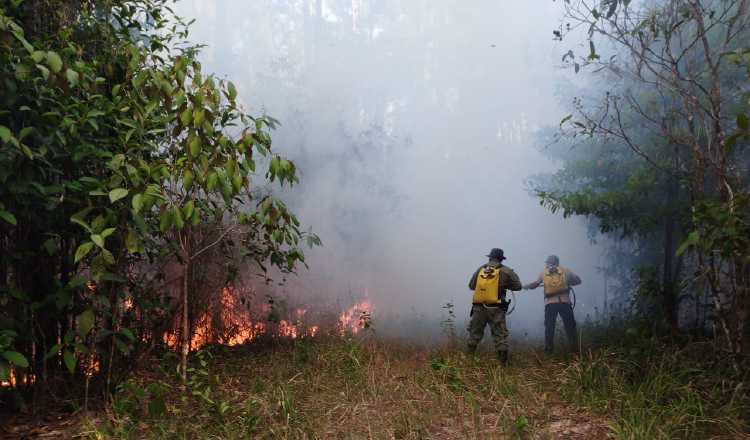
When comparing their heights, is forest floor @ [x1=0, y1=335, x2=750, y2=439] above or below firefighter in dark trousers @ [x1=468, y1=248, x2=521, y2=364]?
below

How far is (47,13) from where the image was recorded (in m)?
4.44

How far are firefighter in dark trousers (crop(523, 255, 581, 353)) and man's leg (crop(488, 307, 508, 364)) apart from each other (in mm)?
1239

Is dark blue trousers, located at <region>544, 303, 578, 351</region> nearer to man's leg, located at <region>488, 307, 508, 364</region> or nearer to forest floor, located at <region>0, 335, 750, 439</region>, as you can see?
man's leg, located at <region>488, 307, 508, 364</region>

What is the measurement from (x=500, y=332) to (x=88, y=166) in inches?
211

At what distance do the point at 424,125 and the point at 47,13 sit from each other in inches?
1310

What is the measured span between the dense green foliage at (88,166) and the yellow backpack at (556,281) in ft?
16.3

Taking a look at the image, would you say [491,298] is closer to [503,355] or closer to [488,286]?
[488,286]

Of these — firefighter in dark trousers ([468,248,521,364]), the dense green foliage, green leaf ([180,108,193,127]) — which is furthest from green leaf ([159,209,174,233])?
firefighter in dark trousers ([468,248,521,364])

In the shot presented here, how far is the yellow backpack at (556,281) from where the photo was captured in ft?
26.5

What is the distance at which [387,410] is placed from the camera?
4344mm

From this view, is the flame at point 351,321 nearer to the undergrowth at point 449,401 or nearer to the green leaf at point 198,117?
the undergrowth at point 449,401

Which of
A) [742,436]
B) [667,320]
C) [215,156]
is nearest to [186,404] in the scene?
[215,156]

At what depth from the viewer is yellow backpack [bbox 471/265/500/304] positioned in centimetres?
688

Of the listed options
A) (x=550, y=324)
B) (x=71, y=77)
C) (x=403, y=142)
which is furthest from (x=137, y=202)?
(x=403, y=142)
